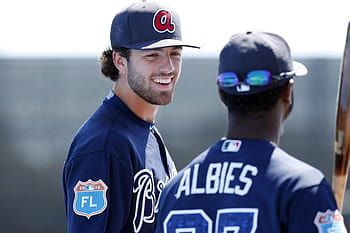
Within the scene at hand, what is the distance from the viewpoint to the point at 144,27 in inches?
131

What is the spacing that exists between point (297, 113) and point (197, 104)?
5.04ft

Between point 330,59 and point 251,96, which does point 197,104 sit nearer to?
point 330,59

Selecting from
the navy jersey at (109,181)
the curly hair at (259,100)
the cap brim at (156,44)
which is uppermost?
the cap brim at (156,44)

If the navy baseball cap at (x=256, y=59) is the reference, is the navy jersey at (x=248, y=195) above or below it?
below

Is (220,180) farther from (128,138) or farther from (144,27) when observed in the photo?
(144,27)

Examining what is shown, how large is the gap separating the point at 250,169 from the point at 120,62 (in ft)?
4.06

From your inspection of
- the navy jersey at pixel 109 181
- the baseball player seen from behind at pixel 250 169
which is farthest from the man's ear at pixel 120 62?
the baseball player seen from behind at pixel 250 169

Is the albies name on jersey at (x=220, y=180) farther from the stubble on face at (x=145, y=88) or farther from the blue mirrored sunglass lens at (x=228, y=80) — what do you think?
the stubble on face at (x=145, y=88)

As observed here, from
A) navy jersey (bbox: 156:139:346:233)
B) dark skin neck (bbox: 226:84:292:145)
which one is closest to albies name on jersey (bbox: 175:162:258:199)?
navy jersey (bbox: 156:139:346:233)

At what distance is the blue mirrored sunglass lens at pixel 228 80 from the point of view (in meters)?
2.39

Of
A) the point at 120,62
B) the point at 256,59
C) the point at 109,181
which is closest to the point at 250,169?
the point at 256,59

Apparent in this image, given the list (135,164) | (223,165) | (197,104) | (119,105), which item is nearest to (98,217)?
(135,164)

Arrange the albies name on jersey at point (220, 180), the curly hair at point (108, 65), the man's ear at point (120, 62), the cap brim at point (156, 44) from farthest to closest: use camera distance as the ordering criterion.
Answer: the curly hair at point (108, 65)
the man's ear at point (120, 62)
the cap brim at point (156, 44)
the albies name on jersey at point (220, 180)

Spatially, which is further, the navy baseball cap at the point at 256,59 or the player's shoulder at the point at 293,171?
the navy baseball cap at the point at 256,59
